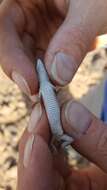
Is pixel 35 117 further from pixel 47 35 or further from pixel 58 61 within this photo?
pixel 47 35

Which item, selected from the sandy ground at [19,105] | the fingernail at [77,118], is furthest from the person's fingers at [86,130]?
the sandy ground at [19,105]

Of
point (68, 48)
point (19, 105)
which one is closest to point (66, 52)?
point (68, 48)

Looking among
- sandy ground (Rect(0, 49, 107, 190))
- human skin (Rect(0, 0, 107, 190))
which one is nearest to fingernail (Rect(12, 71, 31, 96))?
human skin (Rect(0, 0, 107, 190))

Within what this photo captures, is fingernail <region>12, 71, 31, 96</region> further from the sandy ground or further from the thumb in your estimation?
the sandy ground

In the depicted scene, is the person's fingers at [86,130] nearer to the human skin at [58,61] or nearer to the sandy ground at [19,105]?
the human skin at [58,61]

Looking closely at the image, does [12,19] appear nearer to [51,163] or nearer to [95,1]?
[95,1]

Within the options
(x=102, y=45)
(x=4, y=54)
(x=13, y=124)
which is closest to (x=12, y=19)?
(x=4, y=54)
